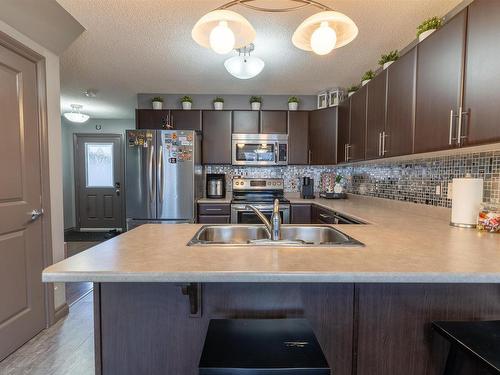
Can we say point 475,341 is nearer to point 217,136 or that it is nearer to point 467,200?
point 467,200

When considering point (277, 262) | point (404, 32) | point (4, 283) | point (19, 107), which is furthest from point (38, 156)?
point (404, 32)

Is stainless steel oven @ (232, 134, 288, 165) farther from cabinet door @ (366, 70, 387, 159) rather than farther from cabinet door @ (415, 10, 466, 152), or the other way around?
cabinet door @ (415, 10, 466, 152)

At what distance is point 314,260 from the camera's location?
3.27ft

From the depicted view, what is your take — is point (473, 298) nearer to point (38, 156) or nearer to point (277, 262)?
point (277, 262)

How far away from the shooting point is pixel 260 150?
3.75 m

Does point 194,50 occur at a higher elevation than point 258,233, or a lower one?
higher

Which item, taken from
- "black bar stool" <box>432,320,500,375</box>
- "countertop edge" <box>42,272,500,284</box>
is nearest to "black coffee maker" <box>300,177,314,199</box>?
"black bar stool" <box>432,320,500,375</box>

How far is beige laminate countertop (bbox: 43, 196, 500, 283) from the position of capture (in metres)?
0.87

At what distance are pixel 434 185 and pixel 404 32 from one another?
1.23 m

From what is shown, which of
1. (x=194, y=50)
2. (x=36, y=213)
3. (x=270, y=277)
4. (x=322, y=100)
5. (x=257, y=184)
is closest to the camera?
(x=270, y=277)

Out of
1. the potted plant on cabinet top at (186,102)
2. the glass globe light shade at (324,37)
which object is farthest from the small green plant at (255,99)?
the glass globe light shade at (324,37)

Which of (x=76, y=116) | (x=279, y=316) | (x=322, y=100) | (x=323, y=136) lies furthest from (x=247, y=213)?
(x=76, y=116)

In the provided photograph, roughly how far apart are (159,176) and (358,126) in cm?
227

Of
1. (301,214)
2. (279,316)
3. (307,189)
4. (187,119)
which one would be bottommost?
(279,316)
